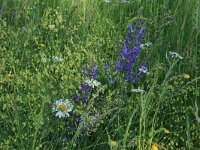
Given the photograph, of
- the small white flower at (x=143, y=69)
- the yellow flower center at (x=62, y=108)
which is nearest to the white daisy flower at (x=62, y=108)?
the yellow flower center at (x=62, y=108)

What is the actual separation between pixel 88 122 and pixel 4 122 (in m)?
0.37

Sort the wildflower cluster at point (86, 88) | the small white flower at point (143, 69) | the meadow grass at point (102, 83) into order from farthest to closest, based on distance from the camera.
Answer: the small white flower at point (143, 69) → the wildflower cluster at point (86, 88) → the meadow grass at point (102, 83)

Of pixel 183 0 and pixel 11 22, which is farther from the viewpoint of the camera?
pixel 183 0

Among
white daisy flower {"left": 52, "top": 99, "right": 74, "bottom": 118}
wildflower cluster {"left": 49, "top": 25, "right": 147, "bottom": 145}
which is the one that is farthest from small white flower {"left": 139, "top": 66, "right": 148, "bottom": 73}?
white daisy flower {"left": 52, "top": 99, "right": 74, "bottom": 118}

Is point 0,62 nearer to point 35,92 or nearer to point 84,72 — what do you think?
point 35,92

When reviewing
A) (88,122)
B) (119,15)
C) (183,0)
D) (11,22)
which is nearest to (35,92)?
(88,122)

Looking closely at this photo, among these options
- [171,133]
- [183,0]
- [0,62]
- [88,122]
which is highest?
[183,0]

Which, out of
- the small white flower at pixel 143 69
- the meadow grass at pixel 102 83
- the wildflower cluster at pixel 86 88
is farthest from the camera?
the small white flower at pixel 143 69

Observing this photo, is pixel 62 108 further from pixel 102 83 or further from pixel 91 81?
pixel 102 83

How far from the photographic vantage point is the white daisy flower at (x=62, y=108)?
1726mm

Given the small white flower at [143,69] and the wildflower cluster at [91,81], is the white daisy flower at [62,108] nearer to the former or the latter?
the wildflower cluster at [91,81]

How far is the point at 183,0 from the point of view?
302cm

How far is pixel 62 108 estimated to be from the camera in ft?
5.67

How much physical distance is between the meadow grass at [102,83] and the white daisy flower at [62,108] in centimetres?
4
